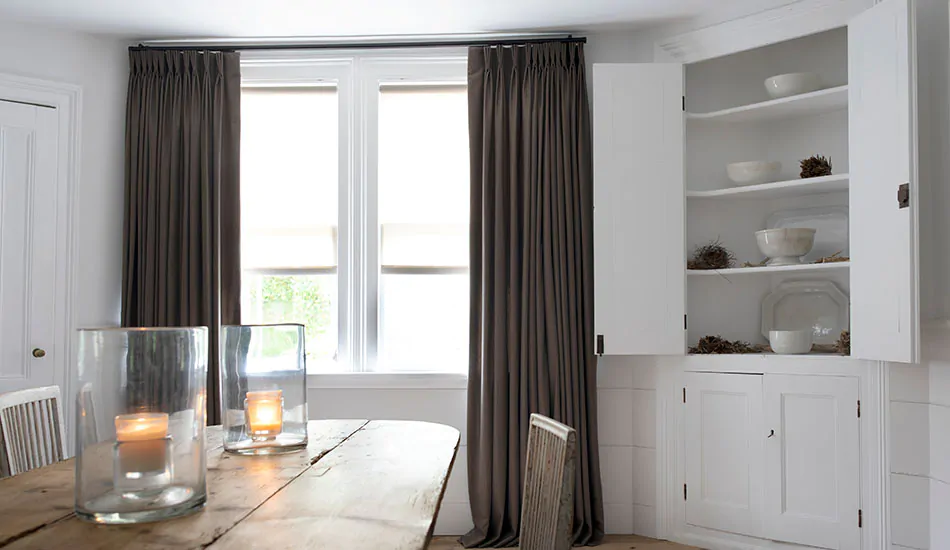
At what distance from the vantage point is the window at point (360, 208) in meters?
4.01

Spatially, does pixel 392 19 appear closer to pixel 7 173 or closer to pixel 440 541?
pixel 7 173

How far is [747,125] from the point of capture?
387 cm

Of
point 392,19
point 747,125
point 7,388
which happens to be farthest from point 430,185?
point 7,388

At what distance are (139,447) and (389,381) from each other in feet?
8.98

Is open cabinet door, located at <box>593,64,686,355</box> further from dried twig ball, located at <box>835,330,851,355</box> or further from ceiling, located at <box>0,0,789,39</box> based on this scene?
dried twig ball, located at <box>835,330,851,355</box>

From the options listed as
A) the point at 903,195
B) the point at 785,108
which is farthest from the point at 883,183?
the point at 785,108

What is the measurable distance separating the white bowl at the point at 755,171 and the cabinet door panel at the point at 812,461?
91cm

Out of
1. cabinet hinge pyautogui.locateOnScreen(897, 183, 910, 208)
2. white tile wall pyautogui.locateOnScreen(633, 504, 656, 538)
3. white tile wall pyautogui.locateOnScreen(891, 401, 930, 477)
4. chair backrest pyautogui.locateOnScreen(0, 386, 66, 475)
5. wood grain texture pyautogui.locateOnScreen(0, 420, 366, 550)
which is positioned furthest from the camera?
white tile wall pyautogui.locateOnScreen(633, 504, 656, 538)

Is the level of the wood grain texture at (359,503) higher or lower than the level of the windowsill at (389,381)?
higher

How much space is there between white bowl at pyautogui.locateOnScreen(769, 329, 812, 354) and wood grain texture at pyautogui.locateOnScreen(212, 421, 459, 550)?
A: 1.91 m

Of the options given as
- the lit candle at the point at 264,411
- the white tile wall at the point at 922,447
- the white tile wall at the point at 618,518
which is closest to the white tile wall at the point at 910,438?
the white tile wall at the point at 922,447

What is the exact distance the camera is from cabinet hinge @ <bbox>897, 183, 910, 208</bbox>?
109 inches

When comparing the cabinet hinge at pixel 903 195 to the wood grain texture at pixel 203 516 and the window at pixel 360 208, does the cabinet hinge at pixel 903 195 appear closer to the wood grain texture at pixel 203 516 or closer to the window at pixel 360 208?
the window at pixel 360 208

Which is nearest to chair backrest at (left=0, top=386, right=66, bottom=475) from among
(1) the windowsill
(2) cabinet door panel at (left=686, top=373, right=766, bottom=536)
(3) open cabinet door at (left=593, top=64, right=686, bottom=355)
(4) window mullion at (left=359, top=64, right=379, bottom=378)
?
(1) the windowsill
